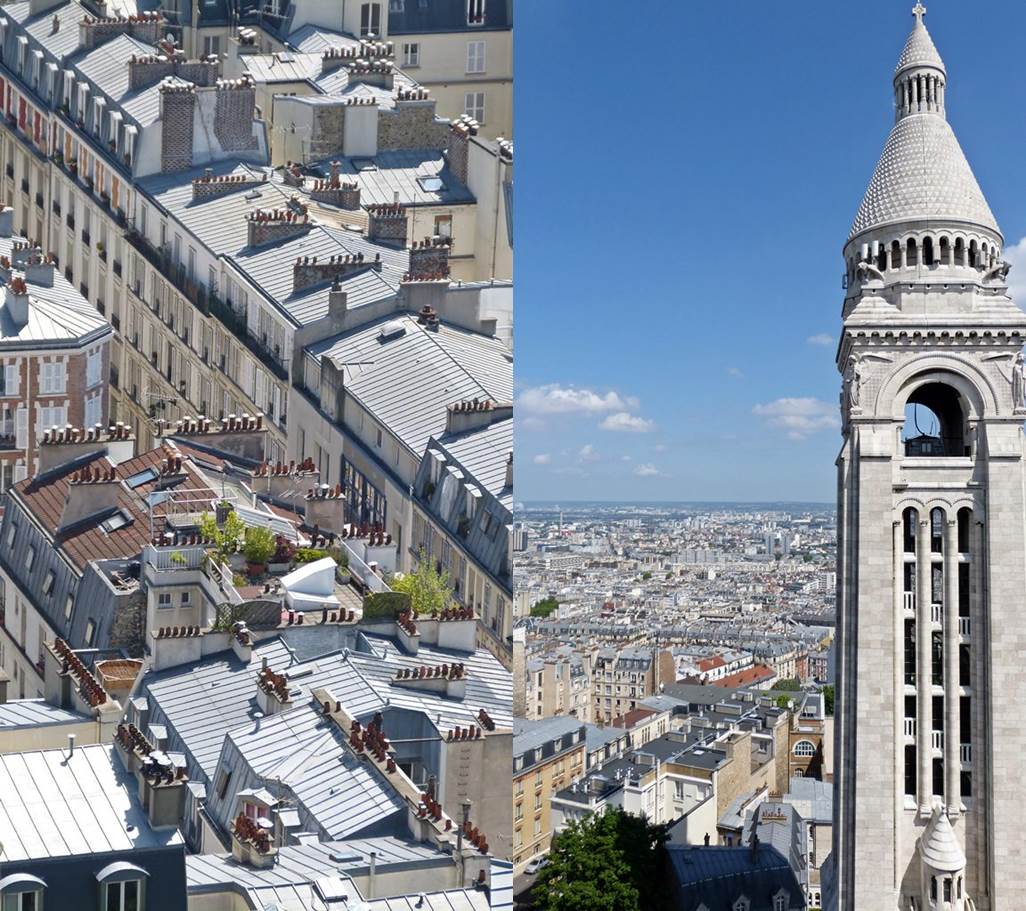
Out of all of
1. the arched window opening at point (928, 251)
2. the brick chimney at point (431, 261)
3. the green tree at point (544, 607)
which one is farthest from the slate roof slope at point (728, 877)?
the green tree at point (544, 607)

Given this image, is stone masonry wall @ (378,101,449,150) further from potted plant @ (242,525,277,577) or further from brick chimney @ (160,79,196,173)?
potted plant @ (242,525,277,577)

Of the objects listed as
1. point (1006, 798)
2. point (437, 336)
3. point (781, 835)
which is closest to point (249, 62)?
point (437, 336)

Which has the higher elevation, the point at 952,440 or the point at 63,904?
the point at 952,440

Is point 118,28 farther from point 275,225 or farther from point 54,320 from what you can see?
point 54,320

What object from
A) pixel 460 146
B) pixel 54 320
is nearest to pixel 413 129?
pixel 460 146

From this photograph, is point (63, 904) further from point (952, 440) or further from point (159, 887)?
point (952, 440)

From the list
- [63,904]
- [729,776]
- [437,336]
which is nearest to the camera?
[63,904]

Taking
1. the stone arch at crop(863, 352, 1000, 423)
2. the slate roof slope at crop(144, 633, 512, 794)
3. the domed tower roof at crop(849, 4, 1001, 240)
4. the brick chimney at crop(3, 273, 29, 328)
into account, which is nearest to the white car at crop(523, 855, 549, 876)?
the stone arch at crop(863, 352, 1000, 423)
